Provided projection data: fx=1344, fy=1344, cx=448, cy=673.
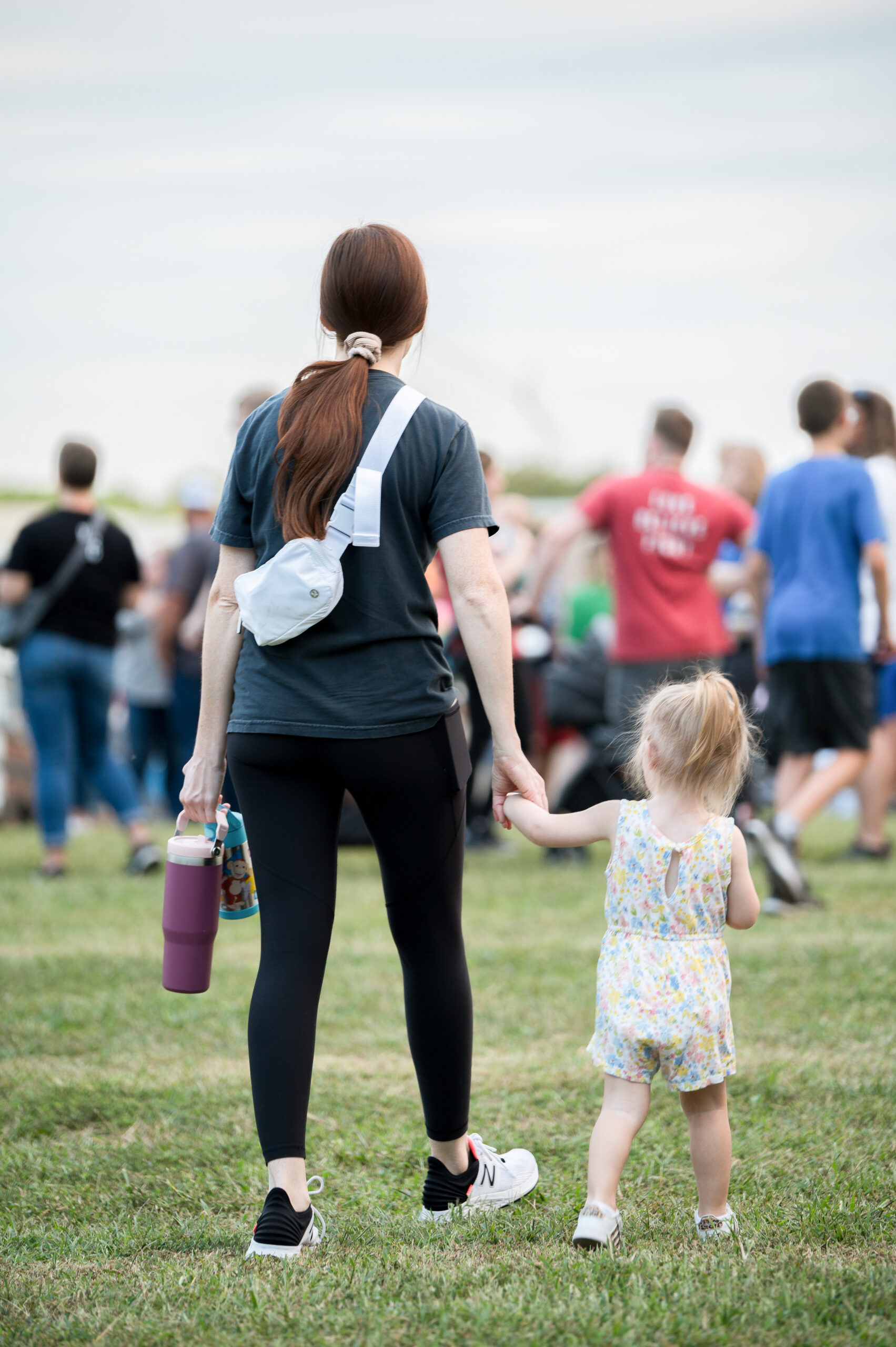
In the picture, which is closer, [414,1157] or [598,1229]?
[598,1229]

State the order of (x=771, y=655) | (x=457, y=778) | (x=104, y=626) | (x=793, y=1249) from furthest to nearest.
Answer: (x=104, y=626), (x=771, y=655), (x=457, y=778), (x=793, y=1249)

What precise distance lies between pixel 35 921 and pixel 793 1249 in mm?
4214

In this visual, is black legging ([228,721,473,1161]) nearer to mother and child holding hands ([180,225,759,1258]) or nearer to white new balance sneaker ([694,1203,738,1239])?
mother and child holding hands ([180,225,759,1258])

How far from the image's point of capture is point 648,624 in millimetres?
6430

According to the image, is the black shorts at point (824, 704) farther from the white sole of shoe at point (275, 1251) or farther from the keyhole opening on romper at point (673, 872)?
the white sole of shoe at point (275, 1251)

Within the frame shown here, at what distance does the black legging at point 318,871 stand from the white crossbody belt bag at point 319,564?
8.5 inches

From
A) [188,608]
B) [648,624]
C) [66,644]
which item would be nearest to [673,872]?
[648,624]

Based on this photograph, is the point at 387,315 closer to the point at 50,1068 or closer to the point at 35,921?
the point at 50,1068

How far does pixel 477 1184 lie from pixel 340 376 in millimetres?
1605

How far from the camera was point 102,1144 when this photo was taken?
317 centimetres

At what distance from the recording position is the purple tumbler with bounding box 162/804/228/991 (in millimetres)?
2676

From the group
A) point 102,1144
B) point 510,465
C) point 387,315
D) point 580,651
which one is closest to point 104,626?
point 580,651

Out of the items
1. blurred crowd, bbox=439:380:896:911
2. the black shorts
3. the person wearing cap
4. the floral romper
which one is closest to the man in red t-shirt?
blurred crowd, bbox=439:380:896:911

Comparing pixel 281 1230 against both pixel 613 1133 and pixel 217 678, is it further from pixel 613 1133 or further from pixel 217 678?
pixel 217 678
